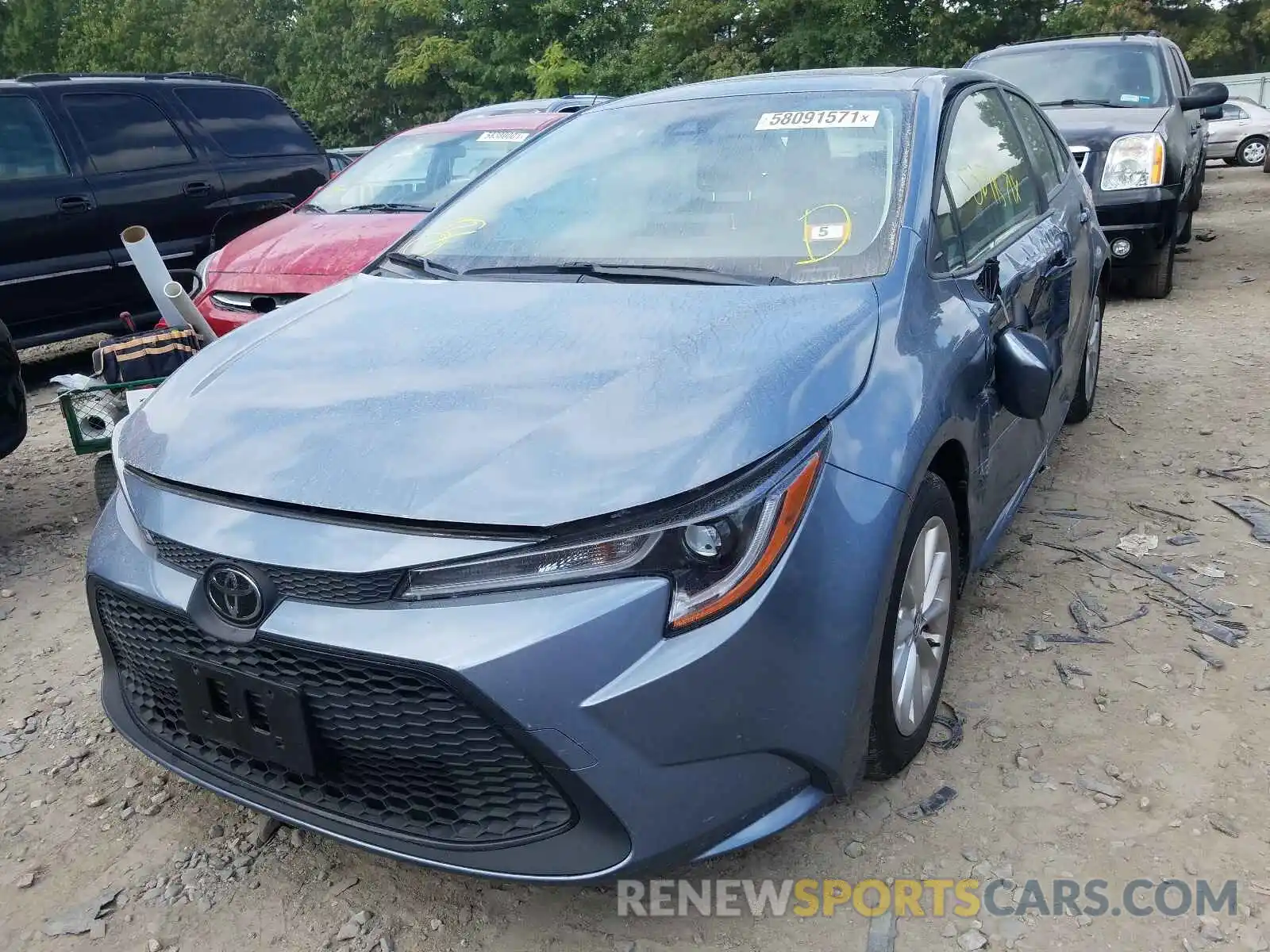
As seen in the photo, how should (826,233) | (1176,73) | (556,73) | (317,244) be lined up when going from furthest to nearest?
1. (556,73)
2. (1176,73)
3. (317,244)
4. (826,233)

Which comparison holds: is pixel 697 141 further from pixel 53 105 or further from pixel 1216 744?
pixel 53 105

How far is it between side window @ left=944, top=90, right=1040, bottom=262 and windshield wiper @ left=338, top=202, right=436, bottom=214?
121 inches

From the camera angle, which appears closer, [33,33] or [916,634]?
[916,634]

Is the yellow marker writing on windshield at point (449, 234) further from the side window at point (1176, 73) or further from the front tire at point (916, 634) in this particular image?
the side window at point (1176, 73)

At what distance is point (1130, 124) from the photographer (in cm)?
660

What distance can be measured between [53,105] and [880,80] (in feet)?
17.3

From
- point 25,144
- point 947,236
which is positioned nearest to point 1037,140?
point 947,236

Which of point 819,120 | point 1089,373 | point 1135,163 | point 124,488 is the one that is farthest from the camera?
point 1135,163

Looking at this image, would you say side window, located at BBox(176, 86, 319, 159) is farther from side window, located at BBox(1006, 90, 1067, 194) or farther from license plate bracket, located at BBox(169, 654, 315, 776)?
license plate bracket, located at BBox(169, 654, 315, 776)

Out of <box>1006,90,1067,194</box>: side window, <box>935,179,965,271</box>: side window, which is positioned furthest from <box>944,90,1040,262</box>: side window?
<box>1006,90,1067,194</box>: side window

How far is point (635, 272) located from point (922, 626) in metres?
1.07

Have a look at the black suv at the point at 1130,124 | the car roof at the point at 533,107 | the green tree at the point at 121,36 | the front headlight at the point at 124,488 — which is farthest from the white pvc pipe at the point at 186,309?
the green tree at the point at 121,36

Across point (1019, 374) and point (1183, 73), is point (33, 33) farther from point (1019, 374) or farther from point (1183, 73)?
point (1019, 374)

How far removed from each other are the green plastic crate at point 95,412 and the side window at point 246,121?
391 cm
